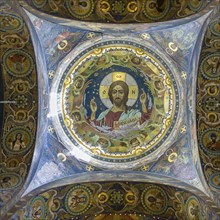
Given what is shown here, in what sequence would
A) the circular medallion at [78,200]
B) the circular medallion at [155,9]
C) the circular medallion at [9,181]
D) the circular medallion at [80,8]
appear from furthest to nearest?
the circular medallion at [78,200]
the circular medallion at [9,181]
the circular medallion at [155,9]
the circular medallion at [80,8]

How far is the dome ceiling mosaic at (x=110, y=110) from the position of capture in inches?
547

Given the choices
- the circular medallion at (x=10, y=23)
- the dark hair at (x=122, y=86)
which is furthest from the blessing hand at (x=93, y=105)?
the circular medallion at (x=10, y=23)

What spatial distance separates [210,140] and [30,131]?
5603mm

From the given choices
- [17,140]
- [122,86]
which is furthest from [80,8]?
[17,140]

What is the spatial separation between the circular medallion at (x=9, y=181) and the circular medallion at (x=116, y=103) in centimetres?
201

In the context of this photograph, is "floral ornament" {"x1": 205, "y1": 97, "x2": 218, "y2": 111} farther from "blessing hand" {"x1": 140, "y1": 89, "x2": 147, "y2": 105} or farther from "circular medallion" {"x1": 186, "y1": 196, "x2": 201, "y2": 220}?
"circular medallion" {"x1": 186, "y1": 196, "x2": 201, "y2": 220}

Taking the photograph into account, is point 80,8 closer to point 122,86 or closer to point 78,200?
point 122,86

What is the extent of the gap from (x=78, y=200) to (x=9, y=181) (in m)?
2.36

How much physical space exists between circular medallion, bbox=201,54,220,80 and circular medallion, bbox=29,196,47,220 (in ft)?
20.8

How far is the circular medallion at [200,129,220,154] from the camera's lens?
572 inches

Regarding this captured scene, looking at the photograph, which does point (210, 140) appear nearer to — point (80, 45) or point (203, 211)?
point (203, 211)

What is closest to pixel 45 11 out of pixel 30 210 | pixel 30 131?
pixel 30 131

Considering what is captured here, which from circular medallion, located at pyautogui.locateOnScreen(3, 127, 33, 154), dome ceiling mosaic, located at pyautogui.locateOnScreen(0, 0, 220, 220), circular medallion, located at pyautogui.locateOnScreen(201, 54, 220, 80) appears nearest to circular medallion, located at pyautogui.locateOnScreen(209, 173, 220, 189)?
dome ceiling mosaic, located at pyautogui.locateOnScreen(0, 0, 220, 220)

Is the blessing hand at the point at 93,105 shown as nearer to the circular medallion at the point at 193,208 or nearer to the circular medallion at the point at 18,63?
the circular medallion at the point at 18,63
